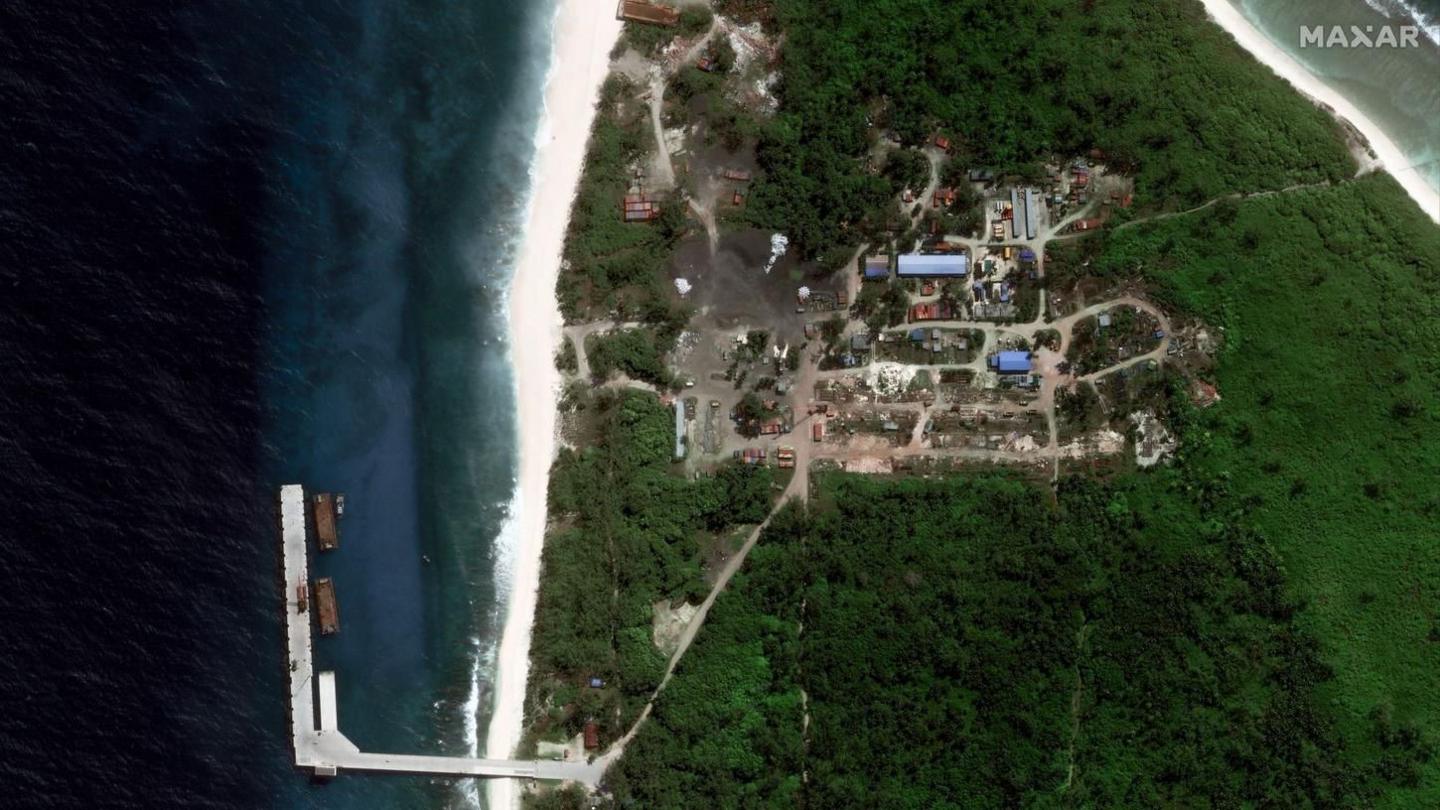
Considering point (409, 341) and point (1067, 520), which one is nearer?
point (1067, 520)

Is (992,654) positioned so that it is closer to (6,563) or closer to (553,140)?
(553,140)

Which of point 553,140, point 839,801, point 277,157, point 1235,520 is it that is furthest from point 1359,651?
point 277,157

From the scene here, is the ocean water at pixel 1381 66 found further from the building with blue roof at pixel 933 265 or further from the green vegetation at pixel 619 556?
the green vegetation at pixel 619 556

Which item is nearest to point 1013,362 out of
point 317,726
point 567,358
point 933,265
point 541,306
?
point 933,265

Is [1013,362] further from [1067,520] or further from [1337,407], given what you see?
[1337,407]

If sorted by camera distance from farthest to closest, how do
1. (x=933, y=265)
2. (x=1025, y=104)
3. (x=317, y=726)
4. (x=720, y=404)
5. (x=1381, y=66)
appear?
(x=1381, y=66), (x=1025, y=104), (x=720, y=404), (x=933, y=265), (x=317, y=726)

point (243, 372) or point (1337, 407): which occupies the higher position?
point (243, 372)

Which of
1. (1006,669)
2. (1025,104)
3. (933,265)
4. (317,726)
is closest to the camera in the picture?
(1006,669)
